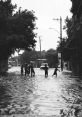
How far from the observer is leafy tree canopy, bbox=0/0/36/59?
57781 mm

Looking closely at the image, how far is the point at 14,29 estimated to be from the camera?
60.5 metres

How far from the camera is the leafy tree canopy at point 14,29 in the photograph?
5778cm

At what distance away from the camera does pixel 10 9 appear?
207 ft

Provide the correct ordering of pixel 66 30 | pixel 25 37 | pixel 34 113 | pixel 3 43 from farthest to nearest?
pixel 66 30
pixel 25 37
pixel 3 43
pixel 34 113

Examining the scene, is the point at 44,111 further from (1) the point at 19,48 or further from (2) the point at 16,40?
(1) the point at 19,48

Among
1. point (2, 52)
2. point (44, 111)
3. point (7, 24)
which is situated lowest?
point (44, 111)

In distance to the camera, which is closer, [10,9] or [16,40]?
[16,40]

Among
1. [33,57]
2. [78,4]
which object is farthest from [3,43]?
[33,57]

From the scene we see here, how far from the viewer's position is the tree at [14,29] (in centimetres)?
5778

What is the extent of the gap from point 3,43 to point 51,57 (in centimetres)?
6722

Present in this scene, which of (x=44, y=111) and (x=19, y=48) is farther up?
(x=19, y=48)

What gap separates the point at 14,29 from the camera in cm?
6047

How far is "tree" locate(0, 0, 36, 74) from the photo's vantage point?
5778 centimetres

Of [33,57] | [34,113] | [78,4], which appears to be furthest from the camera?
[33,57]
